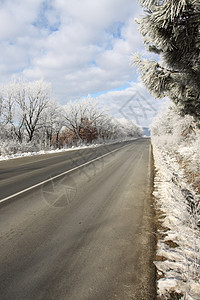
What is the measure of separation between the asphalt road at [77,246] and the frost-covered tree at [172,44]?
10.2 feet

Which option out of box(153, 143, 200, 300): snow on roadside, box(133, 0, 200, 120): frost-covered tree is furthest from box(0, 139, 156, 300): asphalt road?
box(133, 0, 200, 120): frost-covered tree

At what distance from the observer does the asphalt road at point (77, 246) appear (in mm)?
1894

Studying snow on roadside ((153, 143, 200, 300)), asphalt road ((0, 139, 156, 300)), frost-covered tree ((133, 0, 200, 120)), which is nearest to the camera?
snow on roadside ((153, 143, 200, 300))

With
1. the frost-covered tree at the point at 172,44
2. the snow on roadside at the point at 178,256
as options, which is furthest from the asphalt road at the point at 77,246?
the frost-covered tree at the point at 172,44

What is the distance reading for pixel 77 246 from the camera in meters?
2.66

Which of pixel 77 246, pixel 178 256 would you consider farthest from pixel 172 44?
pixel 77 246

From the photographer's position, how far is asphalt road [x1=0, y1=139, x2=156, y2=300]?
6.21 feet

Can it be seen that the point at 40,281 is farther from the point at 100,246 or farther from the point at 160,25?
the point at 160,25

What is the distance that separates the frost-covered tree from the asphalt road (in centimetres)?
310

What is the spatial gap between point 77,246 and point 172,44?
14.1 ft

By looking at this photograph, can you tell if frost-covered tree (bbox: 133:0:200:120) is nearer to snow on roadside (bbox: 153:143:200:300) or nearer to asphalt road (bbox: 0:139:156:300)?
snow on roadside (bbox: 153:143:200:300)

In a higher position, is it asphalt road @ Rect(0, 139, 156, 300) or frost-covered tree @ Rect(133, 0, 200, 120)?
frost-covered tree @ Rect(133, 0, 200, 120)

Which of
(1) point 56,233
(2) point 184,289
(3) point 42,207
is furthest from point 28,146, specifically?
(2) point 184,289

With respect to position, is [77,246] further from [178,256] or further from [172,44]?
[172,44]
